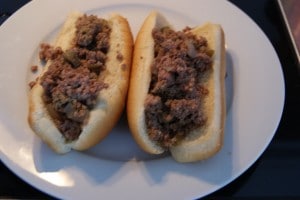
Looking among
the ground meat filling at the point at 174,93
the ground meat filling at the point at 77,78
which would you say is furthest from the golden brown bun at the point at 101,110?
the ground meat filling at the point at 174,93

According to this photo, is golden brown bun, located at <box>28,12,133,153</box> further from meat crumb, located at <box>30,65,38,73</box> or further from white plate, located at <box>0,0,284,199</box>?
meat crumb, located at <box>30,65,38,73</box>

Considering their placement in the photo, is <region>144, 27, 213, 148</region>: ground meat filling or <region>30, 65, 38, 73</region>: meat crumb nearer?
<region>144, 27, 213, 148</region>: ground meat filling

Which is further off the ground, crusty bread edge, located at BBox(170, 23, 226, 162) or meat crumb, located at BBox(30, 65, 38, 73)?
meat crumb, located at BBox(30, 65, 38, 73)

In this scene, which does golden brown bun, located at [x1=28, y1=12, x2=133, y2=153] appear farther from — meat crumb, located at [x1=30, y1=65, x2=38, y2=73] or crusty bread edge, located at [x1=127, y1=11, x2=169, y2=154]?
meat crumb, located at [x1=30, y1=65, x2=38, y2=73]

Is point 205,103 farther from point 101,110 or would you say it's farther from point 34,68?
point 34,68

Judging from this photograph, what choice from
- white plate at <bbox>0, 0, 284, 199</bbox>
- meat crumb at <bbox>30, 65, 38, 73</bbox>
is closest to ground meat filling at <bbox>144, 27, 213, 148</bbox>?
white plate at <bbox>0, 0, 284, 199</bbox>

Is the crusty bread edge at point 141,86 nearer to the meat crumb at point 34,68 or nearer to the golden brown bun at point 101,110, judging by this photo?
the golden brown bun at point 101,110

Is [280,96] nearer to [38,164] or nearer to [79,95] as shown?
[79,95]
